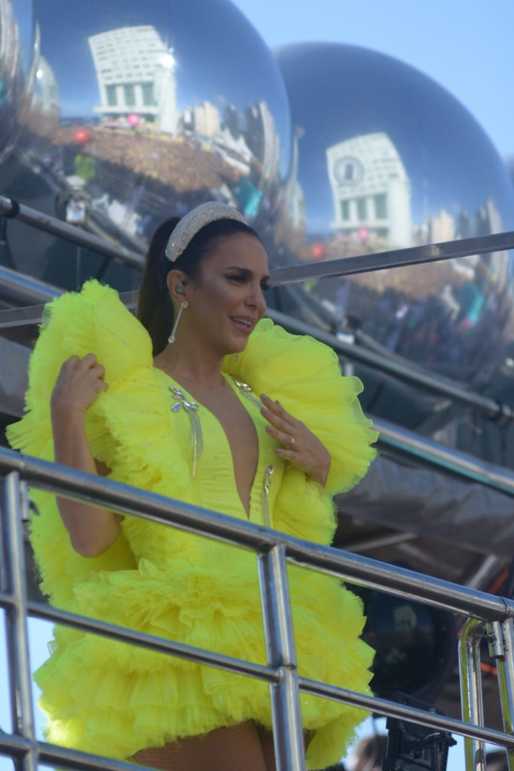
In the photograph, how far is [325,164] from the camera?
6344 millimetres

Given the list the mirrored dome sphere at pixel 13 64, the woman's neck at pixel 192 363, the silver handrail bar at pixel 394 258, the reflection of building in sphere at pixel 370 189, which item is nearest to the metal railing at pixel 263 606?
the woman's neck at pixel 192 363

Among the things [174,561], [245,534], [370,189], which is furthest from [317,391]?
[370,189]

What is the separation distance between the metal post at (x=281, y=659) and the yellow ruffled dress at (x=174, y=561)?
19 centimetres

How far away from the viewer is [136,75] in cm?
535

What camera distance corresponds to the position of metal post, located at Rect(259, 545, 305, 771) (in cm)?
257

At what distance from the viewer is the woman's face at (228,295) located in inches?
125

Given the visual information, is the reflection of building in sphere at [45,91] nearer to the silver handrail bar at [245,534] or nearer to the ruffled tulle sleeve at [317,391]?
the ruffled tulle sleeve at [317,391]

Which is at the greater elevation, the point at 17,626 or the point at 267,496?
the point at 267,496

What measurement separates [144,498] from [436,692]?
2549 millimetres

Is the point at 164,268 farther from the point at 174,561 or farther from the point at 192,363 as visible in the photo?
the point at 174,561

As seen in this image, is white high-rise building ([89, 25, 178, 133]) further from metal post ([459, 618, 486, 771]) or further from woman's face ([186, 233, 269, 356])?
metal post ([459, 618, 486, 771])

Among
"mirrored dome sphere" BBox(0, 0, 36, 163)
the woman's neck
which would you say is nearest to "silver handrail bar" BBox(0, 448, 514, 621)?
the woman's neck

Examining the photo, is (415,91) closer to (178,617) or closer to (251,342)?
(251,342)

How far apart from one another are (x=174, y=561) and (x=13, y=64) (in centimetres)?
249
